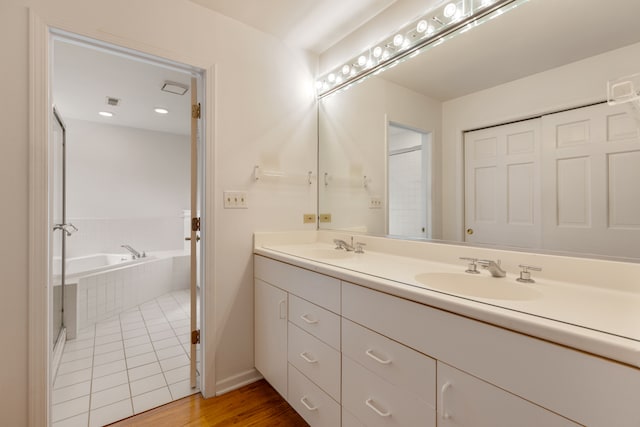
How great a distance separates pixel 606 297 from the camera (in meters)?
0.82

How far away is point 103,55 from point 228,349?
2.30 metres

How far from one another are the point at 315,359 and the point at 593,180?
1288mm

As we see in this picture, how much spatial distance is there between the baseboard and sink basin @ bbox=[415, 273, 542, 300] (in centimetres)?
132

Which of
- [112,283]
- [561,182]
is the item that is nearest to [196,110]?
[561,182]

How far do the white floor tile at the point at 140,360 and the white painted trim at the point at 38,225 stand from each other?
0.77 m

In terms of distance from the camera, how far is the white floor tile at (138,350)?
7.02 feet

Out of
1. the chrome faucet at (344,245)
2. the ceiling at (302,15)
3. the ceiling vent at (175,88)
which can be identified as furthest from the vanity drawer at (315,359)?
the ceiling vent at (175,88)

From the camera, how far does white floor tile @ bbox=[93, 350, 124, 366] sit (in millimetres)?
2002

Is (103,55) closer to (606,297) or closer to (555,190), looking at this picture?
(555,190)

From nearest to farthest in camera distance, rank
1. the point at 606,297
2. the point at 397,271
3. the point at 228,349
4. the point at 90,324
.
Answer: the point at 606,297 < the point at 397,271 < the point at 228,349 < the point at 90,324

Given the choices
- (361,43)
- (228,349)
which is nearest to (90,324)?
(228,349)

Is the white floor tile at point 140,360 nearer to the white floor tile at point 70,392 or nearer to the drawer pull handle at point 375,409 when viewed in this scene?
the white floor tile at point 70,392

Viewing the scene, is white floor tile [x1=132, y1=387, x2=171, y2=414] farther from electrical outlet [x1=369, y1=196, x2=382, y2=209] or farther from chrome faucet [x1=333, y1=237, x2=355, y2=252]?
electrical outlet [x1=369, y1=196, x2=382, y2=209]

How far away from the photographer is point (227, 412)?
152 cm
